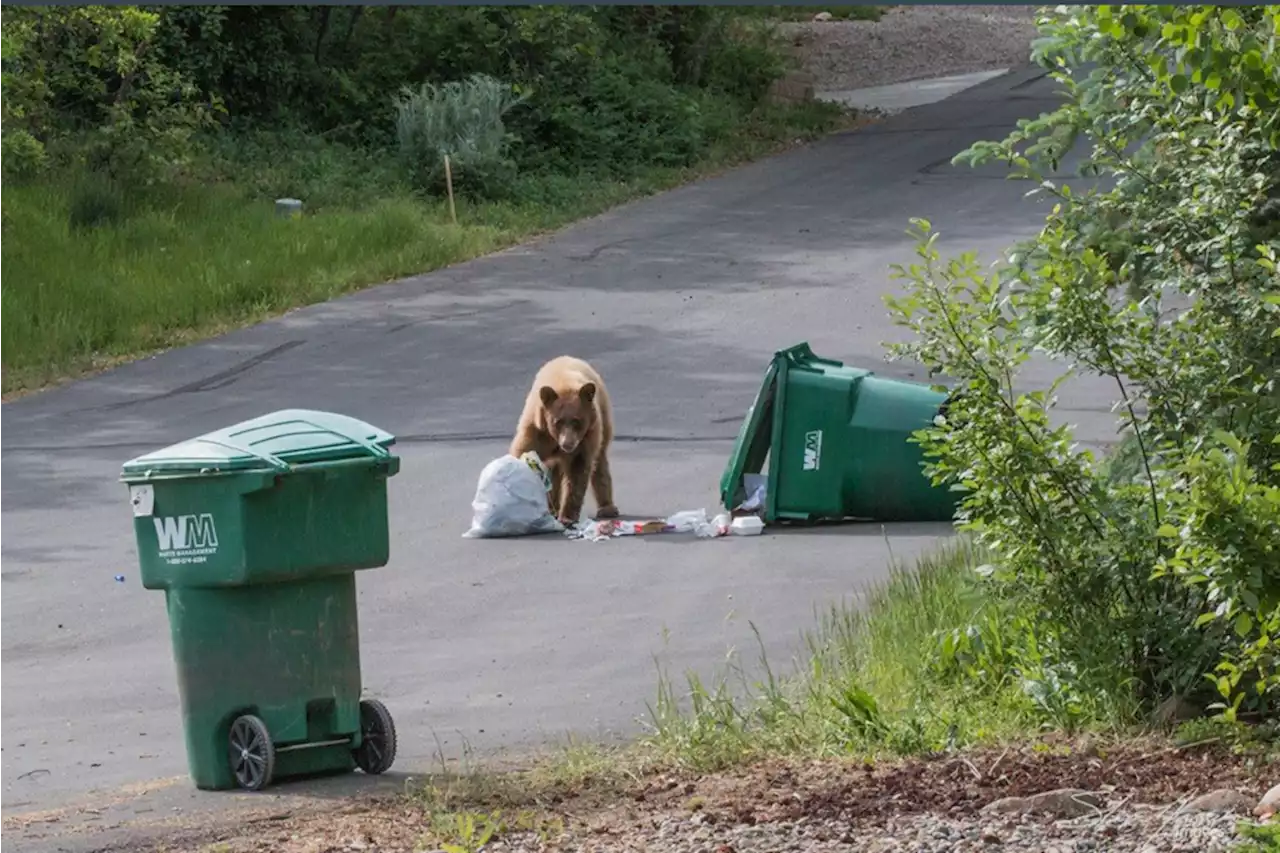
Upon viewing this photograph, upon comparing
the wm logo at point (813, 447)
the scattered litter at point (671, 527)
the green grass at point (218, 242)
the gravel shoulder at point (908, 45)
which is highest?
the gravel shoulder at point (908, 45)

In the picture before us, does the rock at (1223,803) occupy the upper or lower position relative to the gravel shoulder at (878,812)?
upper

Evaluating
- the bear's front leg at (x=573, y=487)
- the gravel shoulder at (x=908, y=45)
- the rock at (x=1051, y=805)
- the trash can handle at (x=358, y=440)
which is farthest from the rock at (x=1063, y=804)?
the gravel shoulder at (x=908, y=45)

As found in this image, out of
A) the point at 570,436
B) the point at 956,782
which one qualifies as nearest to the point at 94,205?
the point at 570,436

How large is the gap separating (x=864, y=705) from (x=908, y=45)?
34986 mm

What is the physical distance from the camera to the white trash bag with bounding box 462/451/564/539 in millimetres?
11836

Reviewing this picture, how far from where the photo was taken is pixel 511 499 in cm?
1186

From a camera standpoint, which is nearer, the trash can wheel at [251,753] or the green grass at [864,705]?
the green grass at [864,705]

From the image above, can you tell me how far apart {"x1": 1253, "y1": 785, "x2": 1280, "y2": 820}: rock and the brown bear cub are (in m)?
6.97

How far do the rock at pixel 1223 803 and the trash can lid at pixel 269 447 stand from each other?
2944mm

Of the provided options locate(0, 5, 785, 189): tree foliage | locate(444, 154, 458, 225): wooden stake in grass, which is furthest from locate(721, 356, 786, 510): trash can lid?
locate(0, 5, 785, 189): tree foliage

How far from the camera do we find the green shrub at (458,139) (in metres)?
24.5

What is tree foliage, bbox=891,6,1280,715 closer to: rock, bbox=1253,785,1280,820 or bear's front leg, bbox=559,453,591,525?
rock, bbox=1253,785,1280,820

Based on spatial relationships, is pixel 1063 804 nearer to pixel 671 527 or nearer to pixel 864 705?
pixel 864 705

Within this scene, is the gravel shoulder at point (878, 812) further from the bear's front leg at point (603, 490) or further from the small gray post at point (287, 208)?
the small gray post at point (287, 208)
